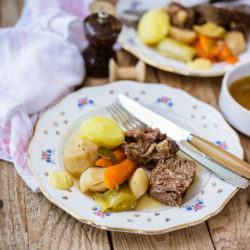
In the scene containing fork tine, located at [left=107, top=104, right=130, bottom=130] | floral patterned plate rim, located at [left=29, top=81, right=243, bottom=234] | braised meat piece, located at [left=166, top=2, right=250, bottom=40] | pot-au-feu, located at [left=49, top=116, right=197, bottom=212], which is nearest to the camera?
floral patterned plate rim, located at [left=29, top=81, right=243, bottom=234]

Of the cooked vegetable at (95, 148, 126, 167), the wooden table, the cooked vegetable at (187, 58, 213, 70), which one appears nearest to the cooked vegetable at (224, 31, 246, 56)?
the cooked vegetable at (187, 58, 213, 70)

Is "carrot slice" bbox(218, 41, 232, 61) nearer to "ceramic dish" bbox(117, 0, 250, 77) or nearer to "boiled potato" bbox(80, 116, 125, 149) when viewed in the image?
"ceramic dish" bbox(117, 0, 250, 77)

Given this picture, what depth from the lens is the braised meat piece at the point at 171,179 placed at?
6.63 feet

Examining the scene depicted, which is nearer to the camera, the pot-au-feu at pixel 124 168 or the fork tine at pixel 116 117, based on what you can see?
the pot-au-feu at pixel 124 168

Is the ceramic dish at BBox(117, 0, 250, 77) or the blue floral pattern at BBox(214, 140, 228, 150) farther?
the ceramic dish at BBox(117, 0, 250, 77)

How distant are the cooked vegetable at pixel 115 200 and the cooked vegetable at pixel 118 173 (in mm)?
45

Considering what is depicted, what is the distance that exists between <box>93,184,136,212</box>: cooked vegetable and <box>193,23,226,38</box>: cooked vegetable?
1648 millimetres

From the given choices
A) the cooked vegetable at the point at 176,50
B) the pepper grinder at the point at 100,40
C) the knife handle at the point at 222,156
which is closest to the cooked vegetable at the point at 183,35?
the cooked vegetable at the point at 176,50

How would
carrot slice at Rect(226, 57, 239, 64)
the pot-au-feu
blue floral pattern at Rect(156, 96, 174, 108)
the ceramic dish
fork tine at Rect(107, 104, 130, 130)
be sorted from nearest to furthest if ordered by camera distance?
the pot-au-feu → fork tine at Rect(107, 104, 130, 130) → blue floral pattern at Rect(156, 96, 174, 108) → the ceramic dish → carrot slice at Rect(226, 57, 239, 64)

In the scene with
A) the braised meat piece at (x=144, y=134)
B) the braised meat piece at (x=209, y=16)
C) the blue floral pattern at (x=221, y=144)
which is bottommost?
the blue floral pattern at (x=221, y=144)

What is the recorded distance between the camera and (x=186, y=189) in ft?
6.78

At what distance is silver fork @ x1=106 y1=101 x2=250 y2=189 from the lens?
2129mm

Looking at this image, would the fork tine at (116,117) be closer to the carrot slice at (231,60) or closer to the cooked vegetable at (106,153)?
the cooked vegetable at (106,153)

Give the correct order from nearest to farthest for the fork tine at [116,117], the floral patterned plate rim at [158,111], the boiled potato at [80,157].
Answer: the floral patterned plate rim at [158,111], the boiled potato at [80,157], the fork tine at [116,117]
